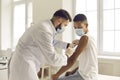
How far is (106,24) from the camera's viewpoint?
12.4 feet

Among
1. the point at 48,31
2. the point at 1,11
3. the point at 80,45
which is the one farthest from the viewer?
the point at 1,11

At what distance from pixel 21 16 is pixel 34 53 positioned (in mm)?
3817

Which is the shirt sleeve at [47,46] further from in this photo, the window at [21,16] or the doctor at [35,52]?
the window at [21,16]

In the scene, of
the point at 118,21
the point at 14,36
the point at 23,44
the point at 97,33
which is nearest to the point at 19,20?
the point at 14,36

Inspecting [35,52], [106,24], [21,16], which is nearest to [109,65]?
[106,24]

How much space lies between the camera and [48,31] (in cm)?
196

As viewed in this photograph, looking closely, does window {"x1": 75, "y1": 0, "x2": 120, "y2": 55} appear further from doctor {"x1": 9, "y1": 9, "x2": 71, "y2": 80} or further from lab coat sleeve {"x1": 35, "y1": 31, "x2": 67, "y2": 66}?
lab coat sleeve {"x1": 35, "y1": 31, "x2": 67, "y2": 66}

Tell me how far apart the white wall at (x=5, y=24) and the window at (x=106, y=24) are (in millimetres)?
2723

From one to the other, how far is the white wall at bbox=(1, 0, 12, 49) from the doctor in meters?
3.74

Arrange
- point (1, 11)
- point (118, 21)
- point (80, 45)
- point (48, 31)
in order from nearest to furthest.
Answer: point (48, 31) < point (80, 45) < point (118, 21) < point (1, 11)

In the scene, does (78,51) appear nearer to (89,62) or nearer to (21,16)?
(89,62)

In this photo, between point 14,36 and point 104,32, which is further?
point 14,36

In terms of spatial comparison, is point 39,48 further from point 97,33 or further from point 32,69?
point 97,33

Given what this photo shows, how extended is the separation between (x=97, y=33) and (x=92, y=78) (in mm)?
1820
